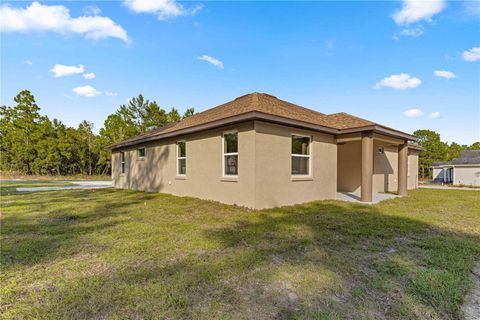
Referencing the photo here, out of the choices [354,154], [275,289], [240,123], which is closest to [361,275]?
[275,289]

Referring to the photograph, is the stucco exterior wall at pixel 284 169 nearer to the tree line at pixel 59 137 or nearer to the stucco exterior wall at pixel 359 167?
the stucco exterior wall at pixel 359 167

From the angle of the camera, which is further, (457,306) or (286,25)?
(286,25)

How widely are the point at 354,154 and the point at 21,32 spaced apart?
15.6m

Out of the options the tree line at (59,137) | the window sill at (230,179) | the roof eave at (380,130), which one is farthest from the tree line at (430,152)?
the window sill at (230,179)

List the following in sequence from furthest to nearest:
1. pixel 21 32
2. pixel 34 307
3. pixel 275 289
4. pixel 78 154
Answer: pixel 78 154, pixel 21 32, pixel 275 289, pixel 34 307

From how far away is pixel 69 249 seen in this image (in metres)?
4.11

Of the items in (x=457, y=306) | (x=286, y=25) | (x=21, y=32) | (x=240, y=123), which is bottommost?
(x=457, y=306)

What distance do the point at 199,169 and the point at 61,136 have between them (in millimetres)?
27723

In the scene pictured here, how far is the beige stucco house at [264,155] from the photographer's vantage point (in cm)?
749

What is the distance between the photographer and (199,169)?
9.58m

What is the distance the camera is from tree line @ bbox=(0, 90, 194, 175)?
28.4 m

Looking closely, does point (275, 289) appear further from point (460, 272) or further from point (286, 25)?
point (286, 25)

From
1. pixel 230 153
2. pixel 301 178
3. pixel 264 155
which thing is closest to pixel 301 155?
pixel 301 178

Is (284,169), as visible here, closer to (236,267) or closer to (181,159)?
(181,159)
